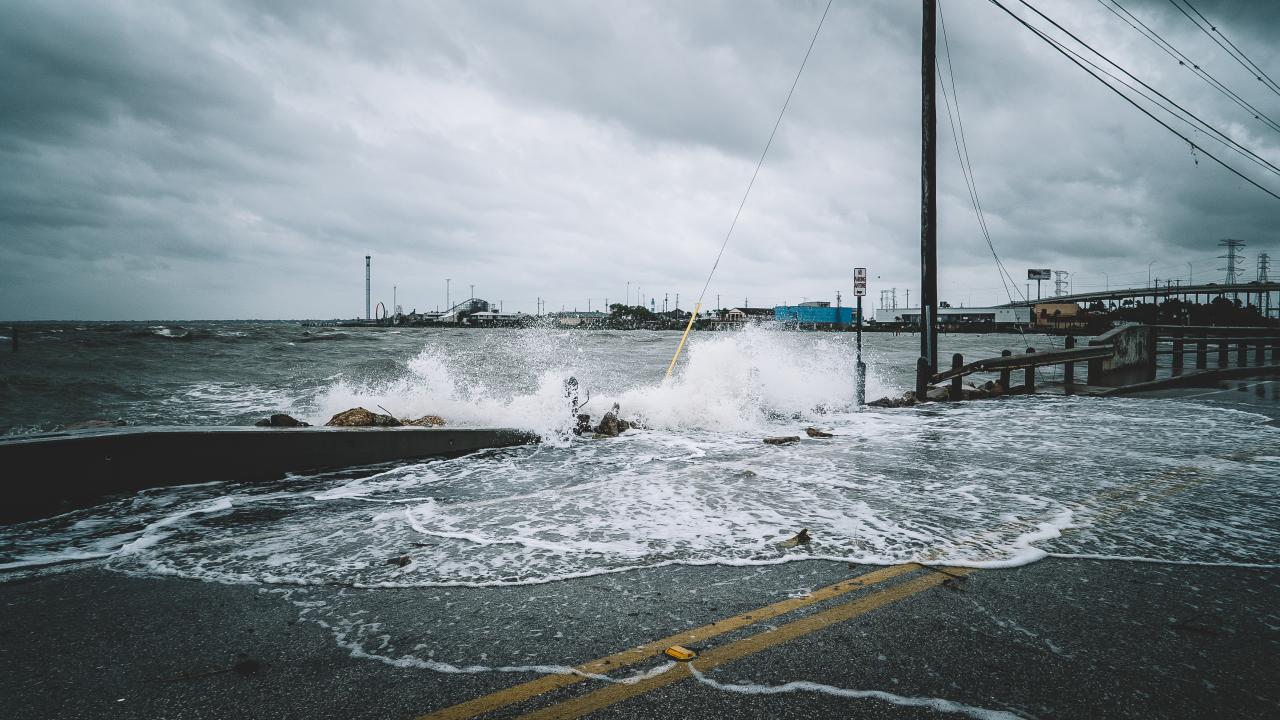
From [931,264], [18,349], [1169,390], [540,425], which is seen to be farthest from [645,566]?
[18,349]

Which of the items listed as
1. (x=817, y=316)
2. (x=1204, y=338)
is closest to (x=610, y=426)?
(x=1204, y=338)

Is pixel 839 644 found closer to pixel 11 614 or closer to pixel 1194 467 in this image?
pixel 11 614

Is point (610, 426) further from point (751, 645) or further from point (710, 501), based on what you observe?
point (751, 645)

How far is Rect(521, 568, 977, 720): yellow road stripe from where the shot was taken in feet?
7.14

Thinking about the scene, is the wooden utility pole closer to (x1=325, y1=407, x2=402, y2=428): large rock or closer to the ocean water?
the ocean water

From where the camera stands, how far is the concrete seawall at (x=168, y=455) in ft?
16.4

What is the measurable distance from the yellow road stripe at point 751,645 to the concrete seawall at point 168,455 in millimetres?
5779

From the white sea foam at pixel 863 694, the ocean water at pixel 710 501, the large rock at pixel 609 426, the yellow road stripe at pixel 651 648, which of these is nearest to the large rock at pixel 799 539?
the ocean water at pixel 710 501

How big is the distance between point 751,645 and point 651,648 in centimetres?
48

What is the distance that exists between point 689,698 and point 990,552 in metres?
2.69

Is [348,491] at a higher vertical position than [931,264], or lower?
lower

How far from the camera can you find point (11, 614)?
308cm

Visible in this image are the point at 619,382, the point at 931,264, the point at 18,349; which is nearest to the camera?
the point at 931,264

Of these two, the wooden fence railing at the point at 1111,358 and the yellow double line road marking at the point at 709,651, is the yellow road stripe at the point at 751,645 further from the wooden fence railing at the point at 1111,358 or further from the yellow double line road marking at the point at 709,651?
the wooden fence railing at the point at 1111,358
